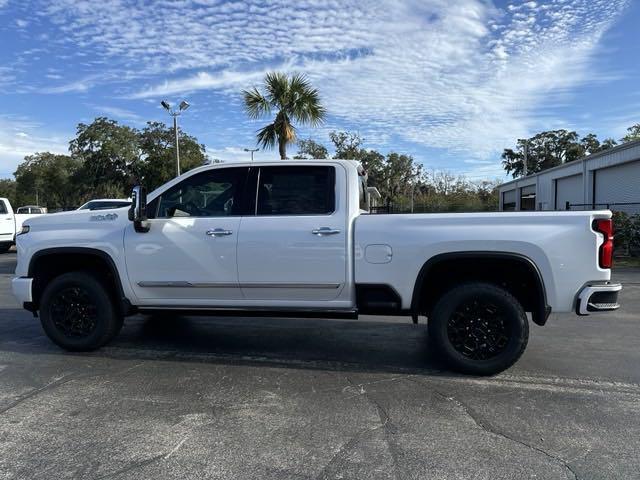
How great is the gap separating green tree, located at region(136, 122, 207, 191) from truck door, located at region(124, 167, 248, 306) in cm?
2826

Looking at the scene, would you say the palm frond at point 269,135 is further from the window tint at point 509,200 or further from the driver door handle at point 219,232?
the window tint at point 509,200

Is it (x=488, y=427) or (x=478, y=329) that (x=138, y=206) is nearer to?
(x=478, y=329)

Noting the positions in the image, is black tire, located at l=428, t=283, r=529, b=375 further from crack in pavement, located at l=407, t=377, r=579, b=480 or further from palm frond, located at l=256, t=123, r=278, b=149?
palm frond, located at l=256, t=123, r=278, b=149

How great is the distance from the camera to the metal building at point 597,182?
1862 cm

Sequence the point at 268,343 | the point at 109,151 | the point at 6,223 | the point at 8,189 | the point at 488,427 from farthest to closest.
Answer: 1. the point at 8,189
2. the point at 109,151
3. the point at 6,223
4. the point at 268,343
5. the point at 488,427

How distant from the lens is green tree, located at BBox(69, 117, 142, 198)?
45.9m

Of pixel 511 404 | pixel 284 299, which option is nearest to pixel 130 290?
pixel 284 299

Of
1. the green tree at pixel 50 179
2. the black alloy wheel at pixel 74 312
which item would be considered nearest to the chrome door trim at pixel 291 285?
the black alloy wheel at pixel 74 312

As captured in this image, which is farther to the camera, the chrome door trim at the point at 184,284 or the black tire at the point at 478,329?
the chrome door trim at the point at 184,284

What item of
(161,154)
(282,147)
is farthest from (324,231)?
(161,154)

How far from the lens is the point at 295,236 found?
4898 millimetres

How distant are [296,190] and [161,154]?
115 ft

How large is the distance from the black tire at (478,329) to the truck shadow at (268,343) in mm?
334

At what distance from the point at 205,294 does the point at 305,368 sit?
4.11ft
